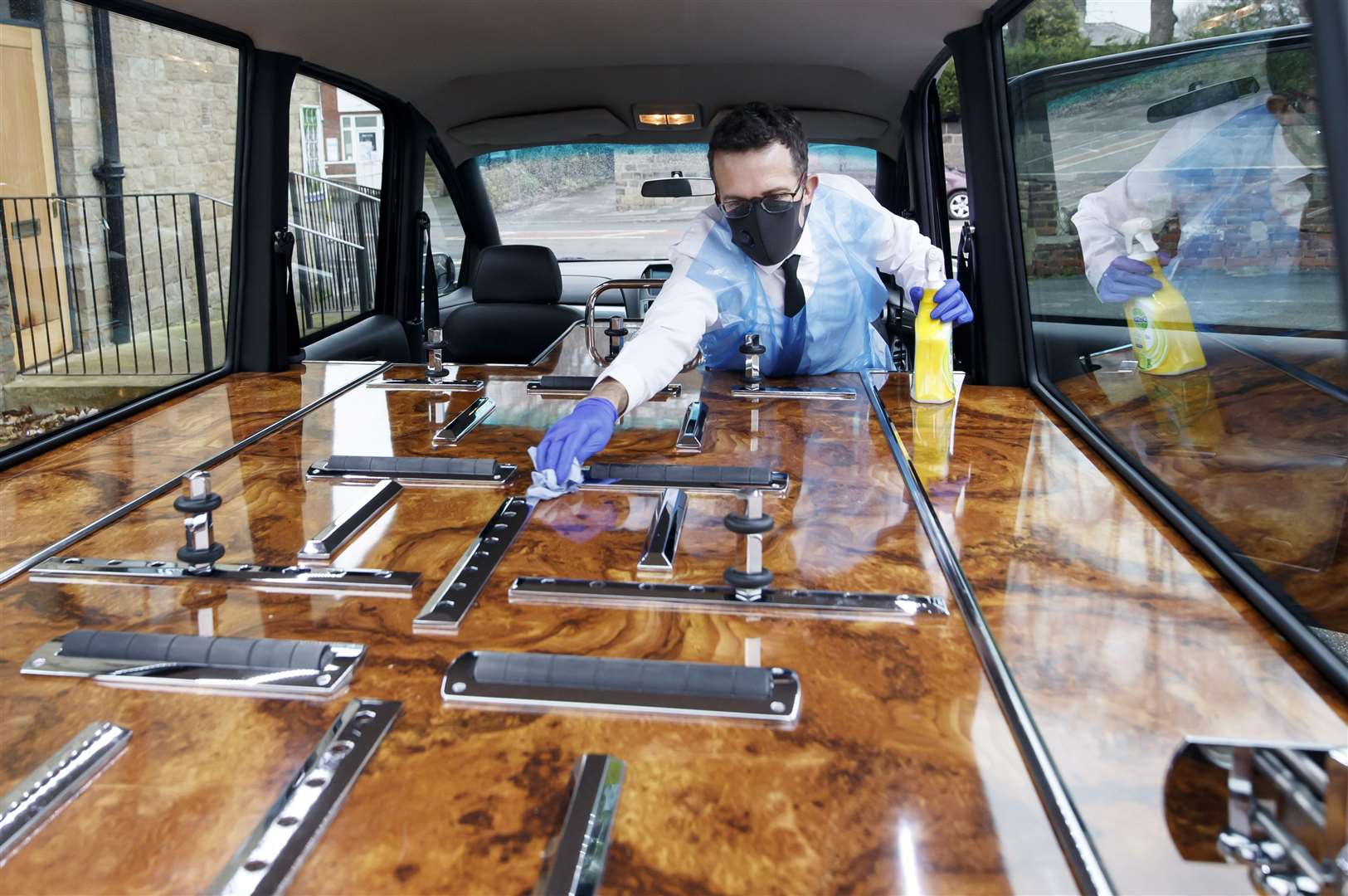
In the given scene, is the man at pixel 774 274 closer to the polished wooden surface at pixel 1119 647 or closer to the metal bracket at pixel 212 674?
the polished wooden surface at pixel 1119 647

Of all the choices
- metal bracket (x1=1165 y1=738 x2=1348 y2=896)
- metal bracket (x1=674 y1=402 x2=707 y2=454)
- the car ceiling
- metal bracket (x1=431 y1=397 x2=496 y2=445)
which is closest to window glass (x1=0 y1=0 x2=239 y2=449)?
the car ceiling

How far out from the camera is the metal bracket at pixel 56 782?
0.91 metres

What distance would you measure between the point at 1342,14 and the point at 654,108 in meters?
2.89

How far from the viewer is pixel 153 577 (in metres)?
1.45

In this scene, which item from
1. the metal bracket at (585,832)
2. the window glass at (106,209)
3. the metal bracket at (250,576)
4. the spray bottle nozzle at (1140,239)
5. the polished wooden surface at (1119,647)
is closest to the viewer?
the metal bracket at (585,832)

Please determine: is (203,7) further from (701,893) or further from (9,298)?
(701,893)

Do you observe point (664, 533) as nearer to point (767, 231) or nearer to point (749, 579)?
point (749, 579)

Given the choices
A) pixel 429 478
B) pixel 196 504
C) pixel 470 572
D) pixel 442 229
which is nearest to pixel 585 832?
pixel 470 572

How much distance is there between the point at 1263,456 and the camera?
1532 millimetres

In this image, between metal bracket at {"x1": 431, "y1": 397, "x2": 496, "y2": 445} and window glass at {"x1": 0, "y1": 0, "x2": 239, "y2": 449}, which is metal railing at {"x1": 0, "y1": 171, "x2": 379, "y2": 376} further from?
metal bracket at {"x1": 431, "y1": 397, "x2": 496, "y2": 445}

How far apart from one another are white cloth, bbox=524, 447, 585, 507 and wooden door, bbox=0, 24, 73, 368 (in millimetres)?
1269

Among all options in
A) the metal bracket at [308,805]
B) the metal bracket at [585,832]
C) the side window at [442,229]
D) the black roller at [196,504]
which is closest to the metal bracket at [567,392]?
the black roller at [196,504]

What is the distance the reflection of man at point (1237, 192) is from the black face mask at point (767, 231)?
0.63m

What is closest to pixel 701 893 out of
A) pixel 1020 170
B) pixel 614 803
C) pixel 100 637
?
pixel 614 803
